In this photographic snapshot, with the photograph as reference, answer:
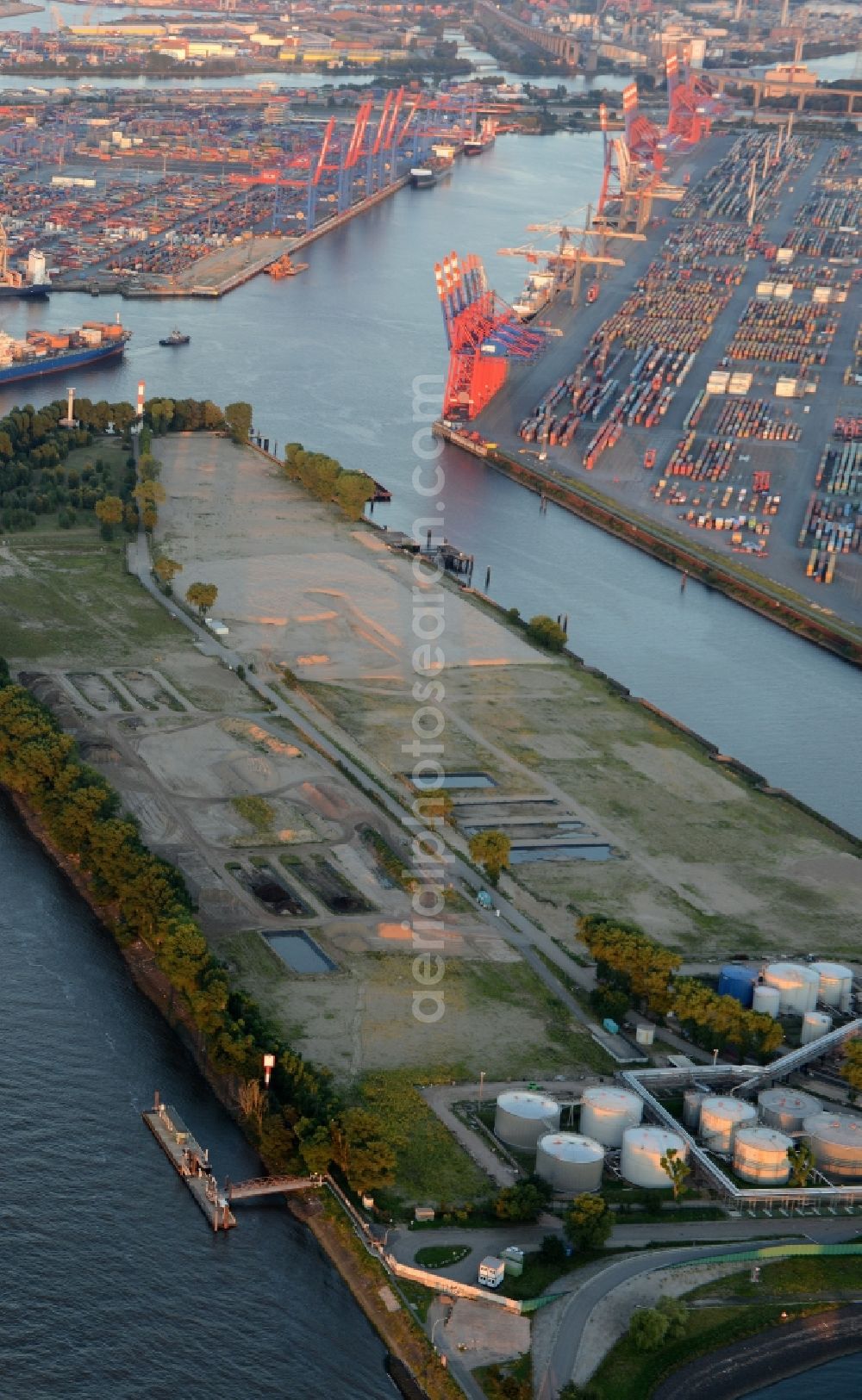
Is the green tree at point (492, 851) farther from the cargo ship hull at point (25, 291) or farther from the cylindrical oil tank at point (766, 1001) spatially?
the cargo ship hull at point (25, 291)

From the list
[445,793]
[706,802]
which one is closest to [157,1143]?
[445,793]

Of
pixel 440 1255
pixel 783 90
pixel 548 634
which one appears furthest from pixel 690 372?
pixel 783 90

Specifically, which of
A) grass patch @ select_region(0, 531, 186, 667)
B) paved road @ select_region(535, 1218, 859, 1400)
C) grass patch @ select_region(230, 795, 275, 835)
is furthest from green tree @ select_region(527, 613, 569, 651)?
paved road @ select_region(535, 1218, 859, 1400)

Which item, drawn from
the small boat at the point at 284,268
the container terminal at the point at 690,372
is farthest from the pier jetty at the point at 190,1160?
the small boat at the point at 284,268

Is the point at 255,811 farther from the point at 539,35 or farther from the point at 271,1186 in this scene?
the point at 539,35

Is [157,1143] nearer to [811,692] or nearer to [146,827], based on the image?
[146,827]

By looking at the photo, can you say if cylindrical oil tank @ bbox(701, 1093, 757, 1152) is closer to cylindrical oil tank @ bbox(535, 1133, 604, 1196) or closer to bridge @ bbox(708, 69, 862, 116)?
cylindrical oil tank @ bbox(535, 1133, 604, 1196)

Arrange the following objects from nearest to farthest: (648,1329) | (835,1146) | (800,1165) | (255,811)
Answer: (648,1329), (800,1165), (835,1146), (255,811)
